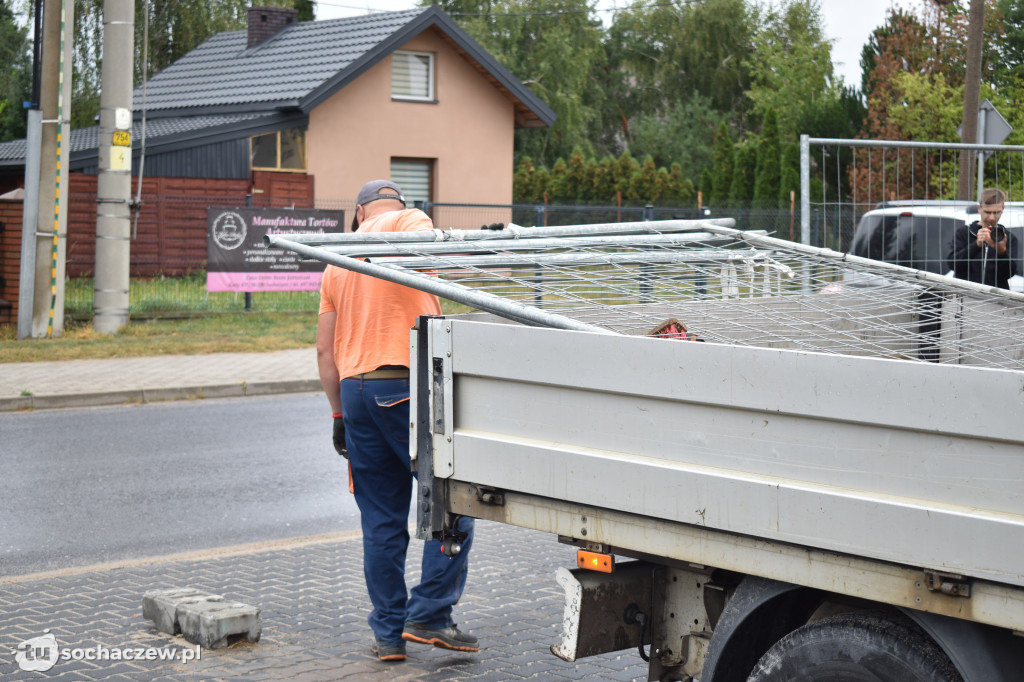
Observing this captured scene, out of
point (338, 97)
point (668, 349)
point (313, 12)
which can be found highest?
point (313, 12)

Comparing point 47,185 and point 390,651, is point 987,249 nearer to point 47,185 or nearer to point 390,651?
point 390,651

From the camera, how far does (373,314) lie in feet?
15.5

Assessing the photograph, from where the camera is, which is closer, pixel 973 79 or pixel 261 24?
pixel 973 79

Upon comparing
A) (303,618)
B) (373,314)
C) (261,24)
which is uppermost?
(261,24)

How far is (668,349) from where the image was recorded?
2.92m

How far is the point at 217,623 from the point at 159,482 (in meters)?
3.57

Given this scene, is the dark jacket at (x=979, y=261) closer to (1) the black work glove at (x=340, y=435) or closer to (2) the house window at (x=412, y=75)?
(1) the black work glove at (x=340, y=435)

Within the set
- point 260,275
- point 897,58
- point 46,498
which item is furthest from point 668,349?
point 897,58

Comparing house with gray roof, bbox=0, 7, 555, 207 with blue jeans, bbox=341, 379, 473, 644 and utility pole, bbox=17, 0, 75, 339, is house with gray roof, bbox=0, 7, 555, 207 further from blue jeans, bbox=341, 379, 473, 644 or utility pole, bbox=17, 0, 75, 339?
blue jeans, bbox=341, 379, 473, 644

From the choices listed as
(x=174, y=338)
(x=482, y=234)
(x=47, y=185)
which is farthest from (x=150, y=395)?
(x=482, y=234)

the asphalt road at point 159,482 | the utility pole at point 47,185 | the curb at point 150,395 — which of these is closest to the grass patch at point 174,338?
the utility pole at point 47,185

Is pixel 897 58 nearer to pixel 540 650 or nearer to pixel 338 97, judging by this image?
pixel 338 97

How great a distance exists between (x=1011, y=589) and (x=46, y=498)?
258 inches

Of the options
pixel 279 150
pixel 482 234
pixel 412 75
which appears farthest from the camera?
pixel 412 75
